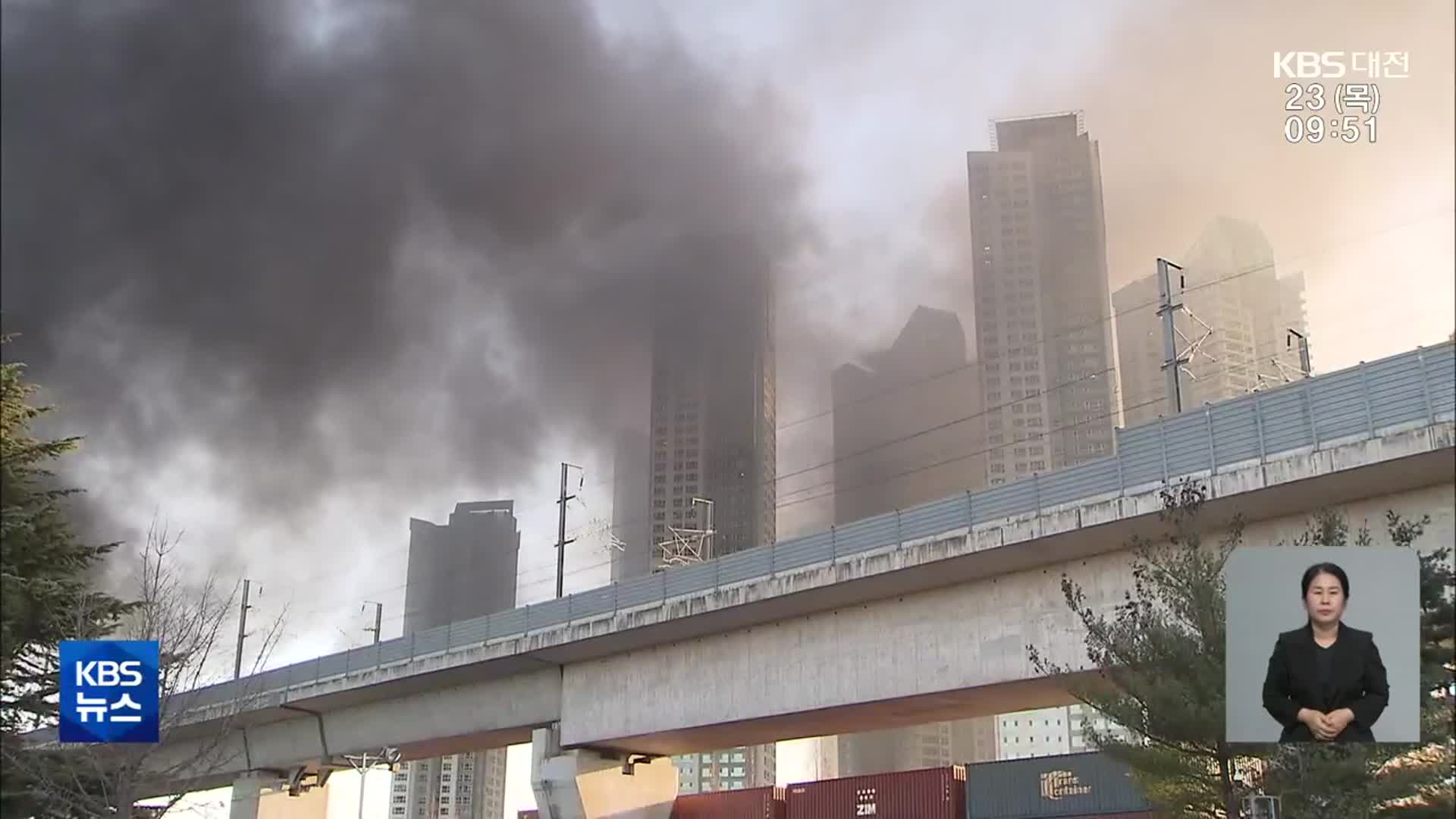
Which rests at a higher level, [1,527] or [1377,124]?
[1377,124]

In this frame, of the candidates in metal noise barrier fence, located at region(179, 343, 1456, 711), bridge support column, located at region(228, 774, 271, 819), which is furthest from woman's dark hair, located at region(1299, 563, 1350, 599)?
bridge support column, located at region(228, 774, 271, 819)

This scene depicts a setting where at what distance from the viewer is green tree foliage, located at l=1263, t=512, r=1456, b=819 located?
20.0m

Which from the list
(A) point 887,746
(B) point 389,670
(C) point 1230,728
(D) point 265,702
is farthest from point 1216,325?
(A) point 887,746

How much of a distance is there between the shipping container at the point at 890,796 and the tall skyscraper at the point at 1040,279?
199 feet

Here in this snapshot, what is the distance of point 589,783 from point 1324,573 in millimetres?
30048

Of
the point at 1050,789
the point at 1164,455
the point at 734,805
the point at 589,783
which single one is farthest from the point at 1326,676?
the point at 734,805

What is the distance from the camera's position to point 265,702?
163 feet

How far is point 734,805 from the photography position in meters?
44.2

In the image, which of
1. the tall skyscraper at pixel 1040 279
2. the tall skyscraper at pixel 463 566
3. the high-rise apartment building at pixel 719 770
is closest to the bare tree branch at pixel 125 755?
the tall skyscraper at pixel 463 566

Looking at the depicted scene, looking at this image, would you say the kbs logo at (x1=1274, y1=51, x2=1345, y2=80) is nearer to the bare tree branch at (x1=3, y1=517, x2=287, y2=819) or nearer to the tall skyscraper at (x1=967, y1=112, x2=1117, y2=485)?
the bare tree branch at (x1=3, y1=517, x2=287, y2=819)

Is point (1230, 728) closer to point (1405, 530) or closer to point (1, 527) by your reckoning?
point (1405, 530)

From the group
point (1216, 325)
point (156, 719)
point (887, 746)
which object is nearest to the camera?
point (156, 719)

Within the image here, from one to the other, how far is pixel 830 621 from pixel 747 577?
2.43 meters

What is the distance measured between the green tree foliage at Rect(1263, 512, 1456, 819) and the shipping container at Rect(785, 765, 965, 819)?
1724cm
